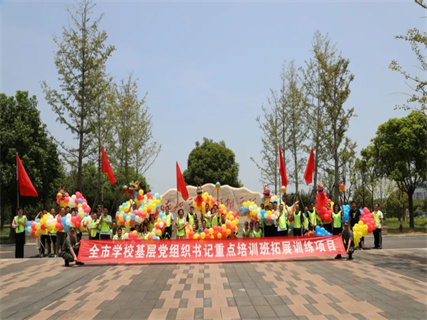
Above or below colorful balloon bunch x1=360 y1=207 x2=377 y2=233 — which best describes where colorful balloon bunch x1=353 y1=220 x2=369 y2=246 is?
below

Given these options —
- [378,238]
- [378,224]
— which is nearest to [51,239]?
[378,224]

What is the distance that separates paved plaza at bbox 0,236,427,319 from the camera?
19.7 ft

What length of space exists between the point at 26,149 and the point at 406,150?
80.2 feet

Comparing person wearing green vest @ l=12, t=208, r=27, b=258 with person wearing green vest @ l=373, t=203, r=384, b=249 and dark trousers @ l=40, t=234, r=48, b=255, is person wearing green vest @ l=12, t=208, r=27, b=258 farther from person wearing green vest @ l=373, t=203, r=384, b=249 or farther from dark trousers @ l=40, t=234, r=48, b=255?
person wearing green vest @ l=373, t=203, r=384, b=249

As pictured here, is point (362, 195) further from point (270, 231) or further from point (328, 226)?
point (270, 231)

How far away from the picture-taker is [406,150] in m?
25.0

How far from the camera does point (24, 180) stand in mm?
13234

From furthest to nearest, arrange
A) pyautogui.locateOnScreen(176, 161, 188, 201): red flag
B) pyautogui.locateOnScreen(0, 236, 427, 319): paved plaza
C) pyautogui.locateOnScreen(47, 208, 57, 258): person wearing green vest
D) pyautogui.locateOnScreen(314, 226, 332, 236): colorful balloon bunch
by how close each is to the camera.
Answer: pyautogui.locateOnScreen(176, 161, 188, 201): red flag, pyautogui.locateOnScreen(47, 208, 57, 258): person wearing green vest, pyautogui.locateOnScreen(314, 226, 332, 236): colorful balloon bunch, pyautogui.locateOnScreen(0, 236, 427, 319): paved plaza

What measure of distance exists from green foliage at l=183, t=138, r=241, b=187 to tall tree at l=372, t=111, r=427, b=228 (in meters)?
19.2

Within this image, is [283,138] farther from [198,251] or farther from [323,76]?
[198,251]

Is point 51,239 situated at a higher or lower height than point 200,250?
higher

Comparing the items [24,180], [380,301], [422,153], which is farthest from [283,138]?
[380,301]

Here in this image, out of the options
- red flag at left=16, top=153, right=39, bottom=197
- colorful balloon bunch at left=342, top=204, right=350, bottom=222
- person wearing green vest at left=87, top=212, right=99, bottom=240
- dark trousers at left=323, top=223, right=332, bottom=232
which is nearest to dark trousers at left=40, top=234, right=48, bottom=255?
red flag at left=16, top=153, right=39, bottom=197

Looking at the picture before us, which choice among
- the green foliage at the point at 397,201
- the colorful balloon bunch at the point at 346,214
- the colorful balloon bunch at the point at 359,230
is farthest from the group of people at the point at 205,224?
the green foliage at the point at 397,201
